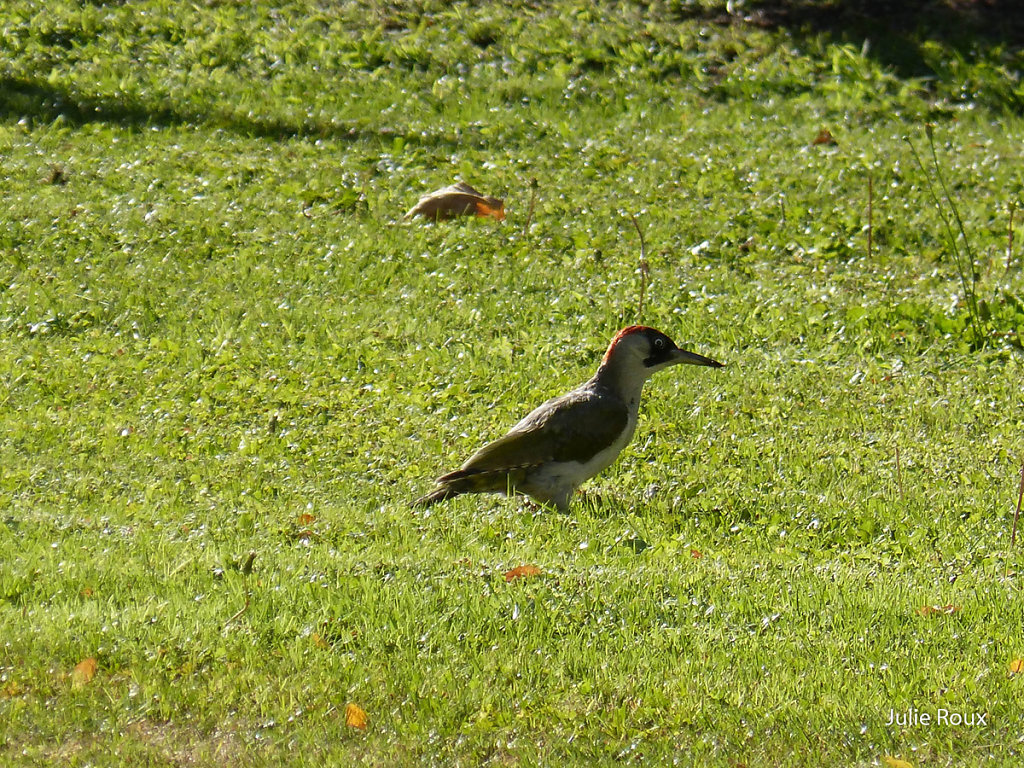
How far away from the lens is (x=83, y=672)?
231 inches

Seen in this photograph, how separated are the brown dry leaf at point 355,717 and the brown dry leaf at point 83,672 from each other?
3.47ft

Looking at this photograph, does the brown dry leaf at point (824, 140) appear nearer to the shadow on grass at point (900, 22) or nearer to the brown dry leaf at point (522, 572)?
the shadow on grass at point (900, 22)

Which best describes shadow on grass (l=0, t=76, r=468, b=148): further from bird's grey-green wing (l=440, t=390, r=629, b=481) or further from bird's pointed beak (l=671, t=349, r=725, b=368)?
bird's grey-green wing (l=440, t=390, r=629, b=481)

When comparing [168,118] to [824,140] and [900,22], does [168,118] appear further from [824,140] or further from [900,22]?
[900,22]

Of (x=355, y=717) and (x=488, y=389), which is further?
(x=488, y=389)

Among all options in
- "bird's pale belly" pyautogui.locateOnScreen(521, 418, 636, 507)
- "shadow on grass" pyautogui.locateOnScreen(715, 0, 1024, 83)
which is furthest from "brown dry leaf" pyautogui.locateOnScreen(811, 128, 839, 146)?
"bird's pale belly" pyautogui.locateOnScreen(521, 418, 636, 507)

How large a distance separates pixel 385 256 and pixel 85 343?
3.12 meters

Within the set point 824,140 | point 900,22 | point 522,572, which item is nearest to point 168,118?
point 824,140

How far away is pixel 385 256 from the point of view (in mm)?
13578

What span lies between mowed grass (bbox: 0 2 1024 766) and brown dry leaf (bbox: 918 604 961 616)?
0.21 feet

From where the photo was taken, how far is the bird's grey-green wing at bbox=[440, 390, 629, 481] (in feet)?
28.0

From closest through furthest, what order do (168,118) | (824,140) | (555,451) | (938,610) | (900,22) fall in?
(938,610)
(555,451)
(168,118)
(824,140)
(900,22)

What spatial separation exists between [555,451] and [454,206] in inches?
263

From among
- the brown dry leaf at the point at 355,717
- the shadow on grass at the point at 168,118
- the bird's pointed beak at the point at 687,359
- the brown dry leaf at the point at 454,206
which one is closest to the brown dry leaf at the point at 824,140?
the shadow on grass at the point at 168,118
